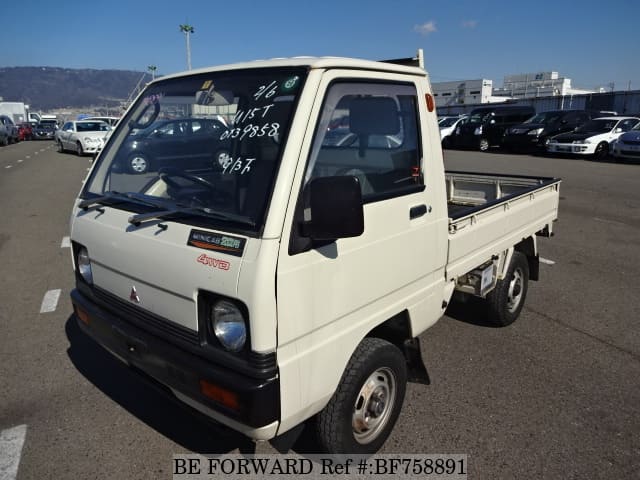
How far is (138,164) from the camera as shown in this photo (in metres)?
2.87

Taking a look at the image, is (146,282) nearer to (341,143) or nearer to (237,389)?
(237,389)

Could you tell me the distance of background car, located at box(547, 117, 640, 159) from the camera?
17875 millimetres

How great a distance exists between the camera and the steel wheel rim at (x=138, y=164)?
112 inches

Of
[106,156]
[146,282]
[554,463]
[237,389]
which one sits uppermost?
[106,156]

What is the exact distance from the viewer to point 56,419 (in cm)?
302

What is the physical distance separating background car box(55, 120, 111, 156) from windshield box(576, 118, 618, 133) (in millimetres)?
20192

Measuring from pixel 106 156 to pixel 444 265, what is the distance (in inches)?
90.3

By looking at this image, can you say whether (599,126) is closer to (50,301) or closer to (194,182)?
(50,301)

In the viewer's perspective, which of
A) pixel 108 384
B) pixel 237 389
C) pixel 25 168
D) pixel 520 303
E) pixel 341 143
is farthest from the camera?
pixel 25 168

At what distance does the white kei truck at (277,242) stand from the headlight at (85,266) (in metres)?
0.02

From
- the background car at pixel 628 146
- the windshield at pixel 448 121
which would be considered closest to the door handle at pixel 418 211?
the background car at pixel 628 146

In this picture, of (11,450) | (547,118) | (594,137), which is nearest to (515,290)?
(11,450)

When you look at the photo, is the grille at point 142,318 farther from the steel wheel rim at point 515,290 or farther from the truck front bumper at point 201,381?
the steel wheel rim at point 515,290

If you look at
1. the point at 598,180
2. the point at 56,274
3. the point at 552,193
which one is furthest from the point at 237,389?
the point at 598,180
